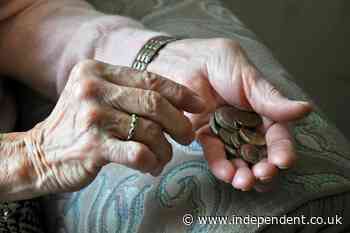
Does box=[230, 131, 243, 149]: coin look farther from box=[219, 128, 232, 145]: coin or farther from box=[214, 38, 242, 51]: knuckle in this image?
box=[214, 38, 242, 51]: knuckle

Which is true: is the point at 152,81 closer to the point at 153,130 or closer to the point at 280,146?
the point at 153,130

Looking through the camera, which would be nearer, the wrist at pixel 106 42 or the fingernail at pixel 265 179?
the fingernail at pixel 265 179

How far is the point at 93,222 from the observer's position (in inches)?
30.2

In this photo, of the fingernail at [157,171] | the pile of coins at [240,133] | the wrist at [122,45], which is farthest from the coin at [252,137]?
the wrist at [122,45]

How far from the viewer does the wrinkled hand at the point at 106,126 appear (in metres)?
0.65

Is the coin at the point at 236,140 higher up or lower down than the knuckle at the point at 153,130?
lower down

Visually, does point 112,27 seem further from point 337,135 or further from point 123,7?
point 337,135

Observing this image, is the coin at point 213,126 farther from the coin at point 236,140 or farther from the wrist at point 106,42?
the wrist at point 106,42

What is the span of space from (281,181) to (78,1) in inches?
20.8

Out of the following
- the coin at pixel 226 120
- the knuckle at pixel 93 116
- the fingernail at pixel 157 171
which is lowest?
the fingernail at pixel 157 171

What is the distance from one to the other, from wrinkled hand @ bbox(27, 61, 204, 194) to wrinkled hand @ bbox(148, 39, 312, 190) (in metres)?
0.07

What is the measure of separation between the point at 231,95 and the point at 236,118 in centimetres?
3

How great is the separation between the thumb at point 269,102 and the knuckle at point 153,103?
0.42ft

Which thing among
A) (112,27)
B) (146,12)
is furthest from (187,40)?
(146,12)
